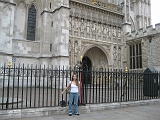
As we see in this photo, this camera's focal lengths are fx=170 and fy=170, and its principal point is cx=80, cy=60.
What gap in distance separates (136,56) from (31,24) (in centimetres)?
1404

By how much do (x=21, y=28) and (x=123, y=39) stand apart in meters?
13.8

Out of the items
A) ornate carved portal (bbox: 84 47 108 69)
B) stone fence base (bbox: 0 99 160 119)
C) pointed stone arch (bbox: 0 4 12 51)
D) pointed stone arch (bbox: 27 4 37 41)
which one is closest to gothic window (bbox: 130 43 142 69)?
ornate carved portal (bbox: 84 47 108 69)

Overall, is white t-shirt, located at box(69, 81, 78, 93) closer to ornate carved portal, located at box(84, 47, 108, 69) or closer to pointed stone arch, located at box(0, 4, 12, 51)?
pointed stone arch, located at box(0, 4, 12, 51)

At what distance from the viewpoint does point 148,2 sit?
109ft

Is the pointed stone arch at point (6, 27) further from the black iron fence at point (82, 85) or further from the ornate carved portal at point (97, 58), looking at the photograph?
the ornate carved portal at point (97, 58)

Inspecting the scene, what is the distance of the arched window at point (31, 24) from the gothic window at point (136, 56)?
519 inches

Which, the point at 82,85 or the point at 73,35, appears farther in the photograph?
the point at 73,35

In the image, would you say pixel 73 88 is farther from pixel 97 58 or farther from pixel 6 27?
pixel 97 58

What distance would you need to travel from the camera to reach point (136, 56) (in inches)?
896

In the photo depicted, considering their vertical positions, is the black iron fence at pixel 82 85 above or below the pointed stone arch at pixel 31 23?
below

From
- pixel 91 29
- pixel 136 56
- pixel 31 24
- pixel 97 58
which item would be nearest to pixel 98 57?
pixel 97 58

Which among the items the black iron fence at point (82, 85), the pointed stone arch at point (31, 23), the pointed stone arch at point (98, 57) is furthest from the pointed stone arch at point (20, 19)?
the black iron fence at point (82, 85)

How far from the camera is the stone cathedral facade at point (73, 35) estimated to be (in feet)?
57.6

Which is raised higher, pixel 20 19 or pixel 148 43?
pixel 20 19
